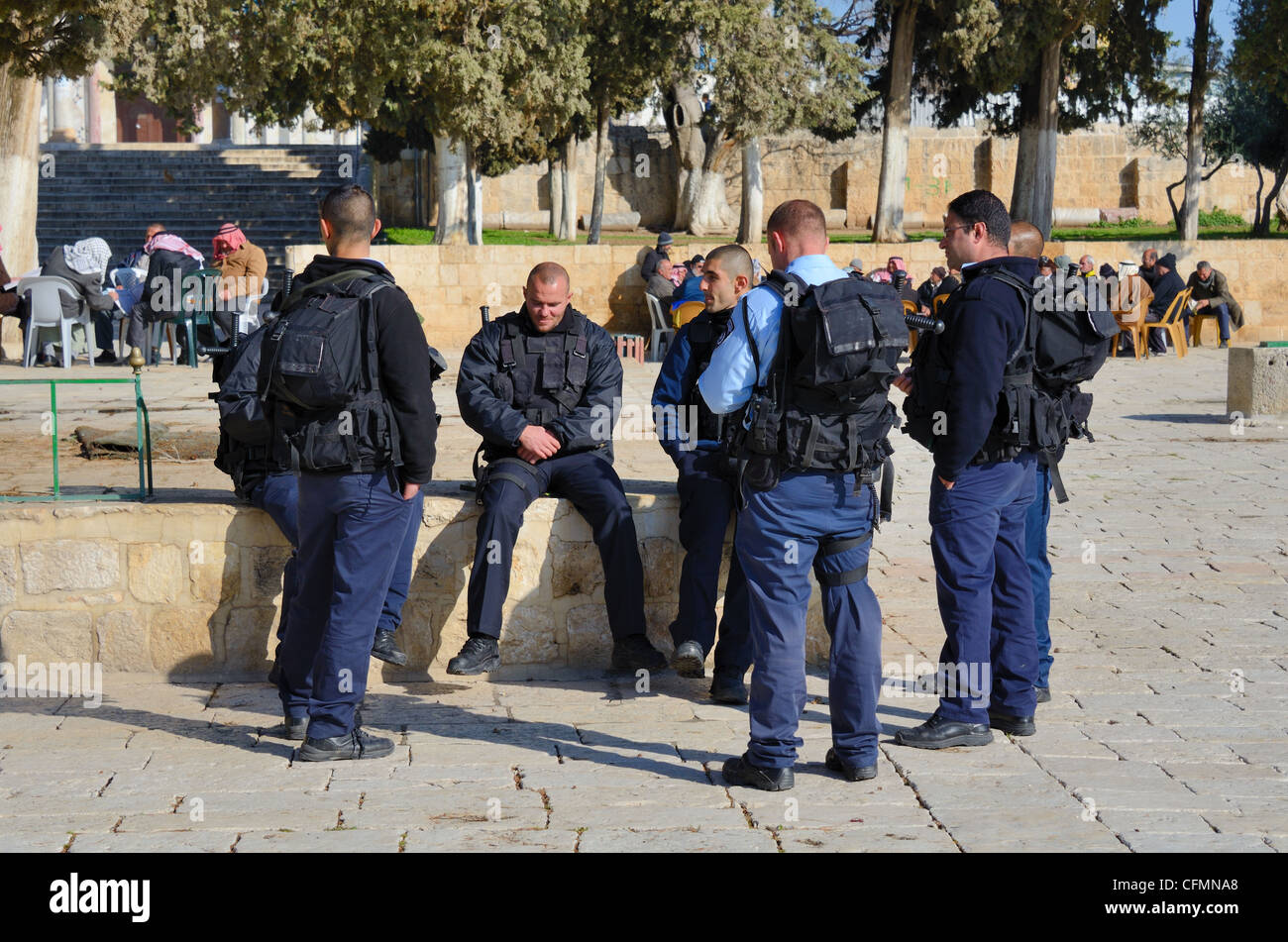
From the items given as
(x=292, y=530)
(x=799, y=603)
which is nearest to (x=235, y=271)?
(x=292, y=530)

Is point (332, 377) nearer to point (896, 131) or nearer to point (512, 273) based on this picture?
point (512, 273)

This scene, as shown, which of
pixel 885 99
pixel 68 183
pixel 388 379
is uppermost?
pixel 885 99

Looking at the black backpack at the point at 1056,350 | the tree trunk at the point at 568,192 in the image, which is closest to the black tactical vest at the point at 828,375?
the black backpack at the point at 1056,350

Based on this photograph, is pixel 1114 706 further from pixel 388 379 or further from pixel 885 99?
pixel 885 99

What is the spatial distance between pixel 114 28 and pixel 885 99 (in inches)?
656

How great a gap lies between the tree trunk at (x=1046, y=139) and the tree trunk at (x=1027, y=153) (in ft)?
0.39

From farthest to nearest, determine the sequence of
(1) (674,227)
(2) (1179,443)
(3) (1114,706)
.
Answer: (1) (674,227) < (2) (1179,443) < (3) (1114,706)

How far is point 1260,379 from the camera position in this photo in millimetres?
12875

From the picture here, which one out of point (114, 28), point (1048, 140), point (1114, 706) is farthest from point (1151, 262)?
point (1114, 706)

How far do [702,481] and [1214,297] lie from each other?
1786cm

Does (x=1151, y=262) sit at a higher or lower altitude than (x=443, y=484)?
higher

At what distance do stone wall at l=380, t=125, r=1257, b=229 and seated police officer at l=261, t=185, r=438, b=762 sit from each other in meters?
33.9

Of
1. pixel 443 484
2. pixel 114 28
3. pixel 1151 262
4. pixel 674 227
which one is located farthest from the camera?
pixel 674 227

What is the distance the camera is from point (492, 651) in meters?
5.61
